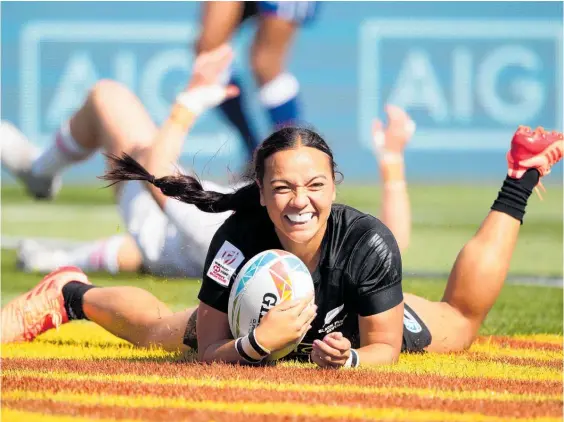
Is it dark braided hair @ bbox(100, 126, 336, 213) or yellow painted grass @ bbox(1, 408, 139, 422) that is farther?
dark braided hair @ bbox(100, 126, 336, 213)

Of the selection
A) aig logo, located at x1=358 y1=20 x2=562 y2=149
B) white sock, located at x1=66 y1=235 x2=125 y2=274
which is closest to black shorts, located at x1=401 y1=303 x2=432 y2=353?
white sock, located at x1=66 y1=235 x2=125 y2=274

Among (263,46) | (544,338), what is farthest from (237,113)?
(544,338)

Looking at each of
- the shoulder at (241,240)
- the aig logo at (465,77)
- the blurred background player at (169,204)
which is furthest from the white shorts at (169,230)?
the aig logo at (465,77)

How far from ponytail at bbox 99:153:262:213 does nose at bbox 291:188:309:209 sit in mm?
428

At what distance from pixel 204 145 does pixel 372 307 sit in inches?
447

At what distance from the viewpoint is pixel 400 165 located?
319 inches

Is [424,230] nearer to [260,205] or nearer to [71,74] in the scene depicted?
[71,74]

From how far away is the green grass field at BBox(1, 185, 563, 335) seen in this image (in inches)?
311

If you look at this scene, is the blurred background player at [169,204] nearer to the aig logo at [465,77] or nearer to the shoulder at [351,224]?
the shoulder at [351,224]

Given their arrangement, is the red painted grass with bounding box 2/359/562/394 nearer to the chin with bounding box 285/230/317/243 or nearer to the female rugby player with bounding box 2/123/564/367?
the female rugby player with bounding box 2/123/564/367

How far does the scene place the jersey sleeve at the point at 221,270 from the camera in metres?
4.95

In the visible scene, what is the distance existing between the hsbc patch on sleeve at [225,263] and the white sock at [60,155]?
4568mm

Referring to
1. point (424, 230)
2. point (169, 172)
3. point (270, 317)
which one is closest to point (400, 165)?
point (169, 172)

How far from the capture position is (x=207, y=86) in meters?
8.34
